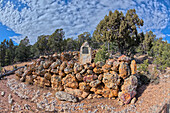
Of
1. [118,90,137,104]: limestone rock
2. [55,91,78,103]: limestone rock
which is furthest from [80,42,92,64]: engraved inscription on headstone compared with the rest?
[118,90,137,104]: limestone rock

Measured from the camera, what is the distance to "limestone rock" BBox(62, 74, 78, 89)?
8631 millimetres

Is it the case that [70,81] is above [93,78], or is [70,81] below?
below

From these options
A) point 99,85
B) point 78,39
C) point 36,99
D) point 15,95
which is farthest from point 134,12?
point 78,39

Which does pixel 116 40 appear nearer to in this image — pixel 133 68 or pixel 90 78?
pixel 133 68

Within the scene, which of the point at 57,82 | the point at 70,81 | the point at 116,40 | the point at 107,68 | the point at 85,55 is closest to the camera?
the point at 107,68

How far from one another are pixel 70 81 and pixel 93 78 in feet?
6.89

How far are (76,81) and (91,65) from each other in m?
1.96

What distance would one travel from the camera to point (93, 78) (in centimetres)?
823

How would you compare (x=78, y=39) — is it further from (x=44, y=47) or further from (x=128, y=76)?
(x=128, y=76)

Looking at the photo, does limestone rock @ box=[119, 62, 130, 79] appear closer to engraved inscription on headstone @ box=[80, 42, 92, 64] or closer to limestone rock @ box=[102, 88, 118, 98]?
limestone rock @ box=[102, 88, 118, 98]

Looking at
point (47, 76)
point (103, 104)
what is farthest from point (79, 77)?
point (47, 76)

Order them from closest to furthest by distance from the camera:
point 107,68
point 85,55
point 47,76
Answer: point 107,68, point 47,76, point 85,55

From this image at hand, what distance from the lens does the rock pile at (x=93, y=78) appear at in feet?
25.1

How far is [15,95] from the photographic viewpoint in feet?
28.2
